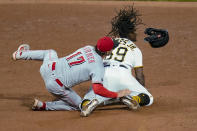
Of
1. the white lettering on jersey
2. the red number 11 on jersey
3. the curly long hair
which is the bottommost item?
the red number 11 on jersey

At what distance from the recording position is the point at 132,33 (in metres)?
9.15

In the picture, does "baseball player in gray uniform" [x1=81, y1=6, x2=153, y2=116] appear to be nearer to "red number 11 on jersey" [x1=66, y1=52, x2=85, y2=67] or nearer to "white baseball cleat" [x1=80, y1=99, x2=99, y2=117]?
"white baseball cleat" [x1=80, y1=99, x2=99, y2=117]

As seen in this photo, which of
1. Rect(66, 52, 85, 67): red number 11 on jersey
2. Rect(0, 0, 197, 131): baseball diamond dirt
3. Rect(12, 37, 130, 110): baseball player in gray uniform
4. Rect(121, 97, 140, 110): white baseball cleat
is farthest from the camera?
Rect(121, 97, 140, 110): white baseball cleat

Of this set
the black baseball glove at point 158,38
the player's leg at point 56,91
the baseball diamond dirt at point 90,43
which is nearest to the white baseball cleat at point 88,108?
the baseball diamond dirt at point 90,43

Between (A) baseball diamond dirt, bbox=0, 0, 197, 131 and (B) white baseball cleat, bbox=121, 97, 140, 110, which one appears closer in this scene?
(A) baseball diamond dirt, bbox=0, 0, 197, 131

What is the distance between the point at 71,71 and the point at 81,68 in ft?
0.69

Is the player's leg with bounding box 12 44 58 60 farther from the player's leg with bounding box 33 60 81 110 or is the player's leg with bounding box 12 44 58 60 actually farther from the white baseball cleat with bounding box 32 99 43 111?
the white baseball cleat with bounding box 32 99 43 111

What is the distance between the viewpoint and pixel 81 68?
297 inches

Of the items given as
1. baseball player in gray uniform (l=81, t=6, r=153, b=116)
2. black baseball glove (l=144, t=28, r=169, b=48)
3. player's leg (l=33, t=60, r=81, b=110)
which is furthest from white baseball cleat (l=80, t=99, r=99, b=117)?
black baseball glove (l=144, t=28, r=169, b=48)

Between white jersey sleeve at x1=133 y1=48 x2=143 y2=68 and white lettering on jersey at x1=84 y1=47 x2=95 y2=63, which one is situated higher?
white lettering on jersey at x1=84 y1=47 x2=95 y2=63

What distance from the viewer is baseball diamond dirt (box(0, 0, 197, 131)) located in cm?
712

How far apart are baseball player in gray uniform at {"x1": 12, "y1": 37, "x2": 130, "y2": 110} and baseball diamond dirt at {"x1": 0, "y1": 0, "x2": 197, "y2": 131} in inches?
9.8

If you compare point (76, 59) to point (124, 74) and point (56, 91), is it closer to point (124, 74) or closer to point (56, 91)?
point (56, 91)

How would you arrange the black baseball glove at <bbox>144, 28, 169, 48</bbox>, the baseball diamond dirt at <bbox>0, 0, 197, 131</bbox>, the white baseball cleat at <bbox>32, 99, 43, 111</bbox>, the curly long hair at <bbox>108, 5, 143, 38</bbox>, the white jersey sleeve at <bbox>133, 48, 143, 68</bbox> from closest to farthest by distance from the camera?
1. the baseball diamond dirt at <bbox>0, 0, 197, 131</bbox>
2. the white baseball cleat at <bbox>32, 99, 43, 111</bbox>
3. the white jersey sleeve at <bbox>133, 48, 143, 68</bbox>
4. the black baseball glove at <bbox>144, 28, 169, 48</bbox>
5. the curly long hair at <bbox>108, 5, 143, 38</bbox>
